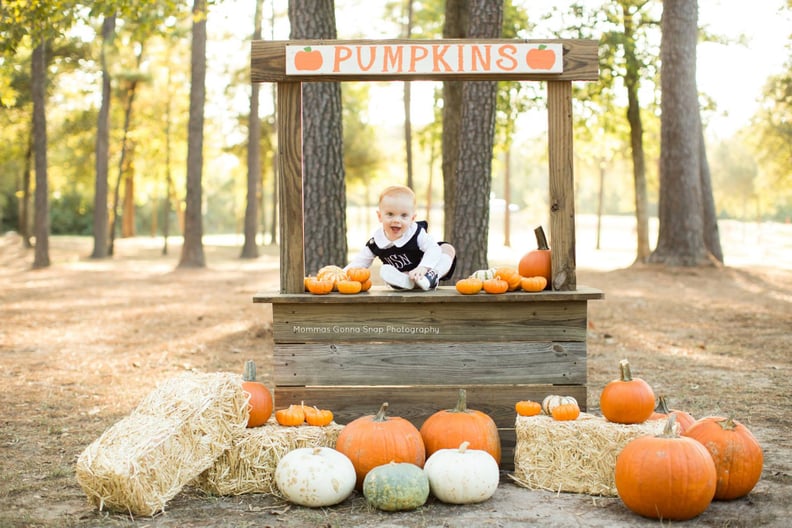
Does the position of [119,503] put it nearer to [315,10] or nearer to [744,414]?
[744,414]

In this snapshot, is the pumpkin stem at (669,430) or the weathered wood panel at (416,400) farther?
the weathered wood panel at (416,400)

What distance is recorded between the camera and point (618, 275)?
764 inches

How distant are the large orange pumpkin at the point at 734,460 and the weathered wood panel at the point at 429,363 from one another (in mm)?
951

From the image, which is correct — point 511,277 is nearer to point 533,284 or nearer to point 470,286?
point 533,284

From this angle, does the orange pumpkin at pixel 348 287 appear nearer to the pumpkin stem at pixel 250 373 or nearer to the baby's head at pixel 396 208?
the baby's head at pixel 396 208

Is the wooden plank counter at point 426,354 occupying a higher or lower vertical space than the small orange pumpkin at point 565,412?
higher

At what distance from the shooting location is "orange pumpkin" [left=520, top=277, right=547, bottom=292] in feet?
17.1

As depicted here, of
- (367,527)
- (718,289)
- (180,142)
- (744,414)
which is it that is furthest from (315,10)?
(180,142)

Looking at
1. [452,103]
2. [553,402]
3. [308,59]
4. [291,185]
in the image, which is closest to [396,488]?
[553,402]

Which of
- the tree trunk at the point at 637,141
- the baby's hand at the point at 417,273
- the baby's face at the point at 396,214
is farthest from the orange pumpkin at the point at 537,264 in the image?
the tree trunk at the point at 637,141

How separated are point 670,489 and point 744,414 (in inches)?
112

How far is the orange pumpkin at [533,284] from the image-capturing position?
5.21 metres

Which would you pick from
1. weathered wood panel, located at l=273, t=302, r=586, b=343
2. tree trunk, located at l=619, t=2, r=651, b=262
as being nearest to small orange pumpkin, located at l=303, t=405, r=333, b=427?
weathered wood panel, located at l=273, t=302, r=586, b=343

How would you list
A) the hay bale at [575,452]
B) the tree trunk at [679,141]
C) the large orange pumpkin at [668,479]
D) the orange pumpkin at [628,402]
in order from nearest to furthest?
the large orange pumpkin at [668,479]
the hay bale at [575,452]
the orange pumpkin at [628,402]
the tree trunk at [679,141]
